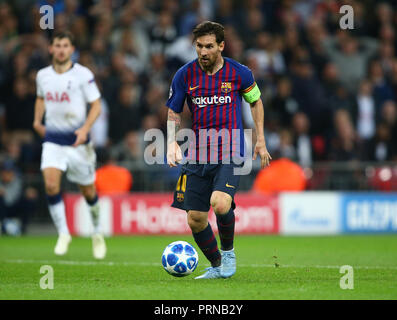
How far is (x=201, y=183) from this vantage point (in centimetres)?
805

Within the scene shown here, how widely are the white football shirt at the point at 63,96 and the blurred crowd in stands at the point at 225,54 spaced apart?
5111 millimetres

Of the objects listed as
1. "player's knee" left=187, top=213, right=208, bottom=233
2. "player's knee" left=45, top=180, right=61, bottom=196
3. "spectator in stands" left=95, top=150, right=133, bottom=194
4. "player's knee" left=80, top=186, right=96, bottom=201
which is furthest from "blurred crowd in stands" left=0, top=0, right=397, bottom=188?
"player's knee" left=187, top=213, right=208, bottom=233

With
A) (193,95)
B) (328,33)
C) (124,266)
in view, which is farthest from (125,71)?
(193,95)

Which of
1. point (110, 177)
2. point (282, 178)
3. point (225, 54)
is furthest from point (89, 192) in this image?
point (225, 54)

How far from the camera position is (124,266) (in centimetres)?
957

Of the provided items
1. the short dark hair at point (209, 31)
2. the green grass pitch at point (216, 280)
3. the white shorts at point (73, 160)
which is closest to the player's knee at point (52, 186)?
the white shorts at point (73, 160)

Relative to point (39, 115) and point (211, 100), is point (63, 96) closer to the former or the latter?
point (39, 115)

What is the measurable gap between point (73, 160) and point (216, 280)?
12.1 ft

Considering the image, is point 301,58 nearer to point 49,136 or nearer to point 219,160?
point 49,136

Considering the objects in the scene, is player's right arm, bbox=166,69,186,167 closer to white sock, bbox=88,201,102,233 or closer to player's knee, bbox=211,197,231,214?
player's knee, bbox=211,197,231,214

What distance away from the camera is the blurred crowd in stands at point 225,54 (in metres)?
16.5

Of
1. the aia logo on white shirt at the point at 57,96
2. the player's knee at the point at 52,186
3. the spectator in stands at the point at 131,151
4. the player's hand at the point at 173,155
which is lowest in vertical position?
the player's knee at the point at 52,186

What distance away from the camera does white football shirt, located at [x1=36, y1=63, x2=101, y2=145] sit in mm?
10844

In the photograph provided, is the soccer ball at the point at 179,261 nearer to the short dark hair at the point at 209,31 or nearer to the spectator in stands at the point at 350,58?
the short dark hair at the point at 209,31
